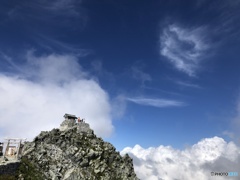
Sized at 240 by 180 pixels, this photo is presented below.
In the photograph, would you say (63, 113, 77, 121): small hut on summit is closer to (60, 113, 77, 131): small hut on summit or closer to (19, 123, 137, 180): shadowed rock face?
(60, 113, 77, 131): small hut on summit

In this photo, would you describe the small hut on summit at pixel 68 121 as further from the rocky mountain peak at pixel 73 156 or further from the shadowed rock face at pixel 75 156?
the shadowed rock face at pixel 75 156

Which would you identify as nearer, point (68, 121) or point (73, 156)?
point (73, 156)

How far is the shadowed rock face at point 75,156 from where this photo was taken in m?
74.6

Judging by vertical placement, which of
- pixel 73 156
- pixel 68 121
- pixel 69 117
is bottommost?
pixel 73 156

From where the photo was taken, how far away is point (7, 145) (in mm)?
55812

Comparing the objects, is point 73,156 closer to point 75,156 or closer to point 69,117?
point 75,156

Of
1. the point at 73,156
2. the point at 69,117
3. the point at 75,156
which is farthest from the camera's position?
the point at 69,117

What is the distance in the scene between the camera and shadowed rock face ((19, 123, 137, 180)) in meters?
74.6

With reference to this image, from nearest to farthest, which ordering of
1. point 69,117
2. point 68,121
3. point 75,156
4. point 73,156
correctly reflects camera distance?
point 73,156
point 75,156
point 68,121
point 69,117

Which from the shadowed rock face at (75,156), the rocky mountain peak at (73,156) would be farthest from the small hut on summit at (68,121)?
the shadowed rock face at (75,156)


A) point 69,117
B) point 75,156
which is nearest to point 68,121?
point 69,117

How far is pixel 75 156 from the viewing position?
3371 inches

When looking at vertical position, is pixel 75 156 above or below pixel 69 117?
below

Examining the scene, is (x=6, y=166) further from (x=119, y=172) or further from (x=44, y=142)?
(x=119, y=172)
